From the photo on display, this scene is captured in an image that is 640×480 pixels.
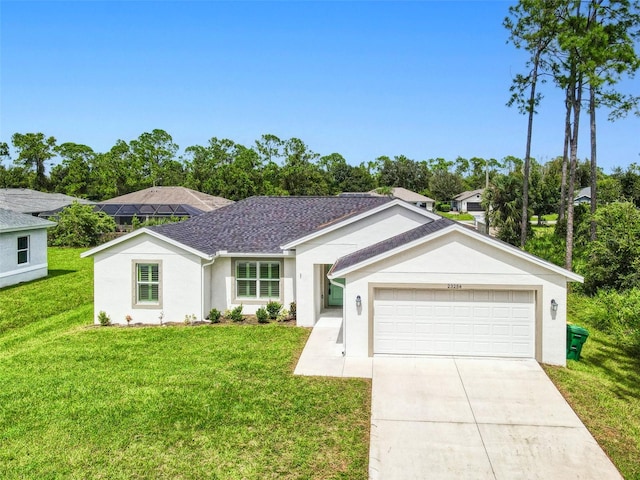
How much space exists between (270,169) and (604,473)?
6834 cm

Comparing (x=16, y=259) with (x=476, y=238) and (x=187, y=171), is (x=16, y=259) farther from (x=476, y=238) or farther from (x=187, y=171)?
(x=187, y=171)

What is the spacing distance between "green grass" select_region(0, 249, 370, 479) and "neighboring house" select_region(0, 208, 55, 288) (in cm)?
919

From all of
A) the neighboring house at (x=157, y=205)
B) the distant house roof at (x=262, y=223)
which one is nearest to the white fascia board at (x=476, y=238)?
the distant house roof at (x=262, y=223)

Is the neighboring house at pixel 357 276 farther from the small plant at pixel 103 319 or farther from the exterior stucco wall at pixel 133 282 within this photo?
the small plant at pixel 103 319

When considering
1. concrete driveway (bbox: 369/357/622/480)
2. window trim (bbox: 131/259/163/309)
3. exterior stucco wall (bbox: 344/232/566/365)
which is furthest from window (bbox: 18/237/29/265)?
concrete driveway (bbox: 369/357/622/480)

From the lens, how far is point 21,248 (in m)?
23.0

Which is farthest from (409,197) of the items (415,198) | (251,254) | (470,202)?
(251,254)

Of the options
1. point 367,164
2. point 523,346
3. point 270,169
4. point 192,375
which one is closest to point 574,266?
point 523,346

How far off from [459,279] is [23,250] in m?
22.2

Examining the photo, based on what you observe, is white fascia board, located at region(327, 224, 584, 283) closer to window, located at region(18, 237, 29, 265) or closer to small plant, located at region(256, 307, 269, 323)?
small plant, located at region(256, 307, 269, 323)

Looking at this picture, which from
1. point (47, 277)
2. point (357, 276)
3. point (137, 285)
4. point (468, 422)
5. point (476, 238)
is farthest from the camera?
point (47, 277)

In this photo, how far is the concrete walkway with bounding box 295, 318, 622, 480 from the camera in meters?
6.96

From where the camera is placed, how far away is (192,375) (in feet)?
34.9

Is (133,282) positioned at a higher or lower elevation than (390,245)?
lower
